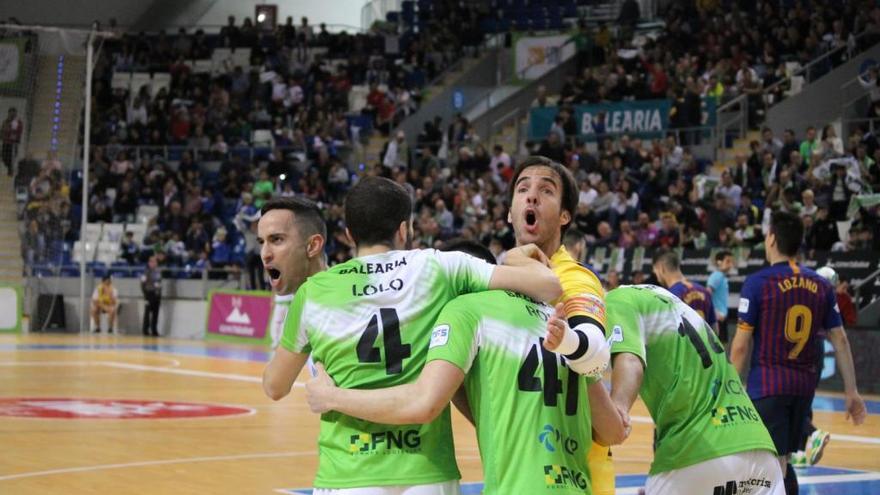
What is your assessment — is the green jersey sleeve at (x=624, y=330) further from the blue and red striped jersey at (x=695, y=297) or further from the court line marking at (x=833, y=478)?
the blue and red striped jersey at (x=695, y=297)

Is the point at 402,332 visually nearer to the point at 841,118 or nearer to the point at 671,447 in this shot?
the point at 671,447

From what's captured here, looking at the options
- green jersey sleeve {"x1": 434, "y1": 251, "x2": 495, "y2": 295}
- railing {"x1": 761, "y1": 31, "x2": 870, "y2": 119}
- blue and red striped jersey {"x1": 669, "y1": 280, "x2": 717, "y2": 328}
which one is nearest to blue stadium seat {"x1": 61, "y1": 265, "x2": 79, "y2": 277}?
railing {"x1": 761, "y1": 31, "x2": 870, "y2": 119}

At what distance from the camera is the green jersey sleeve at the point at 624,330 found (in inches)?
197

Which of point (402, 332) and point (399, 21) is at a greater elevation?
point (399, 21)

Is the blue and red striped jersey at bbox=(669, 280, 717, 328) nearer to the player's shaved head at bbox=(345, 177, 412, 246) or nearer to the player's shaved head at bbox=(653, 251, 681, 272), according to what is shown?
the player's shaved head at bbox=(653, 251, 681, 272)

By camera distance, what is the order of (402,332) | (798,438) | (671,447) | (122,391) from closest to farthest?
1. (402,332)
2. (671,447)
3. (798,438)
4. (122,391)

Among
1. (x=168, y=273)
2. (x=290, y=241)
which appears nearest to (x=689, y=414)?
(x=290, y=241)

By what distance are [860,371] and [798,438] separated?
11.8m

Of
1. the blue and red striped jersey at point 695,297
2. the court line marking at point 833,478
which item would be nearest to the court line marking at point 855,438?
the blue and red striped jersey at point 695,297

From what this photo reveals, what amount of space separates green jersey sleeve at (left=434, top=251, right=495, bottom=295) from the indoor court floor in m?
0.60

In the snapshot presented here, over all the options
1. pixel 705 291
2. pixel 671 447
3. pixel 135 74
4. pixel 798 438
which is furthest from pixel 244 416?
pixel 135 74

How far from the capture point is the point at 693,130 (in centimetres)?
2942

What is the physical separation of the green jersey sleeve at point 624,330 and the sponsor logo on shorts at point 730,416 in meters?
0.44

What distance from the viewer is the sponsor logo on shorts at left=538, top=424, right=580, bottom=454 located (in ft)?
14.1
